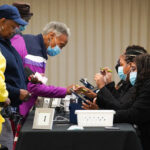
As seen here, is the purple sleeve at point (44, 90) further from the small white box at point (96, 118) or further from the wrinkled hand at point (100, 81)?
the small white box at point (96, 118)

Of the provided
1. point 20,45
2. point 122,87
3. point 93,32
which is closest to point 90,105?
point 122,87

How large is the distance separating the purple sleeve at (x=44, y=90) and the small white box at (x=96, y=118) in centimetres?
82

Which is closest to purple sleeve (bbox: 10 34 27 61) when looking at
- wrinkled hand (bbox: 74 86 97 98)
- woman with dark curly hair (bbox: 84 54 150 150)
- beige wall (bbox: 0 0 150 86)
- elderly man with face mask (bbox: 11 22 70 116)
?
elderly man with face mask (bbox: 11 22 70 116)

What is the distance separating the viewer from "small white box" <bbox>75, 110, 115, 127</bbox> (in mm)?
2346

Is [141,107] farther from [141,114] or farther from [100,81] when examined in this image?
[100,81]

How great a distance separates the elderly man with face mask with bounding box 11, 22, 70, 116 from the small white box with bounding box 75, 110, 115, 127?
0.74 metres

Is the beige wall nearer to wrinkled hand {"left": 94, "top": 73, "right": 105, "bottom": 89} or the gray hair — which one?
the gray hair

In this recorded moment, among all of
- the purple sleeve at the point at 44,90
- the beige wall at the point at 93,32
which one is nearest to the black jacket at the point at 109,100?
the purple sleeve at the point at 44,90

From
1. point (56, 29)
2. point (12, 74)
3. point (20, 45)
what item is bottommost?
point (12, 74)

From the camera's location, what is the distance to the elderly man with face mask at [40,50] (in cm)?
300

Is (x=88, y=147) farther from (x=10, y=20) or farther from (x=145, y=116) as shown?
(x=10, y=20)

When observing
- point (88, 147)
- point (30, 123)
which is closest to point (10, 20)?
point (30, 123)

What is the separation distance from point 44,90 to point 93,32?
2.33 m

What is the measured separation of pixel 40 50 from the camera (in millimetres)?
3135
